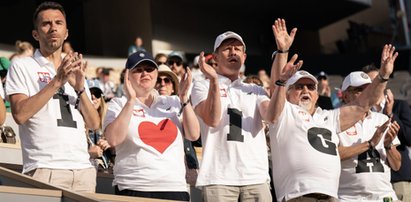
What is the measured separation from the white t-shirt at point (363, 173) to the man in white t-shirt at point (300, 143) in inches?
21.1

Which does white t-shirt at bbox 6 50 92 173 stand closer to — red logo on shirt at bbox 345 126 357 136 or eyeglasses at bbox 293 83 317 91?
eyeglasses at bbox 293 83 317 91

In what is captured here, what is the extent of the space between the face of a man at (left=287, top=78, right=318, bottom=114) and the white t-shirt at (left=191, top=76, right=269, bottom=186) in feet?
1.55

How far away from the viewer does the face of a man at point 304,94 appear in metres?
7.26

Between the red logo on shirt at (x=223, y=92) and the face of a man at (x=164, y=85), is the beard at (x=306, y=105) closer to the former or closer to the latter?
the red logo on shirt at (x=223, y=92)

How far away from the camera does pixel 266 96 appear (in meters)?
6.93

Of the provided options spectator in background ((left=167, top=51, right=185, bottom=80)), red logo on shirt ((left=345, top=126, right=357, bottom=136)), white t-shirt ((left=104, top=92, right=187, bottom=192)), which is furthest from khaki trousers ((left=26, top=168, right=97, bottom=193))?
spectator in background ((left=167, top=51, right=185, bottom=80))

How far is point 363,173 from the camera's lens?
7684 millimetres

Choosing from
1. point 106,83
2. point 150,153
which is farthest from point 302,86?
point 106,83

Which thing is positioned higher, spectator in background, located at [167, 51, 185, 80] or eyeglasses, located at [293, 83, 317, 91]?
spectator in background, located at [167, 51, 185, 80]

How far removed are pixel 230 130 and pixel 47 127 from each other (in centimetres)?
136

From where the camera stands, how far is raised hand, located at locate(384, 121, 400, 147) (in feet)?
25.7

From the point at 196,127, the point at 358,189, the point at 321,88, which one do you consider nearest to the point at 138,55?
the point at 196,127

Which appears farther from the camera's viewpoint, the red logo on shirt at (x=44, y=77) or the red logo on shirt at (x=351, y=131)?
the red logo on shirt at (x=351, y=131)

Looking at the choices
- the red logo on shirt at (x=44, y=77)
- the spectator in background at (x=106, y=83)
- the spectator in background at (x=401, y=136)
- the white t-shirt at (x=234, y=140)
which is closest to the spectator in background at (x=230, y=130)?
the white t-shirt at (x=234, y=140)
